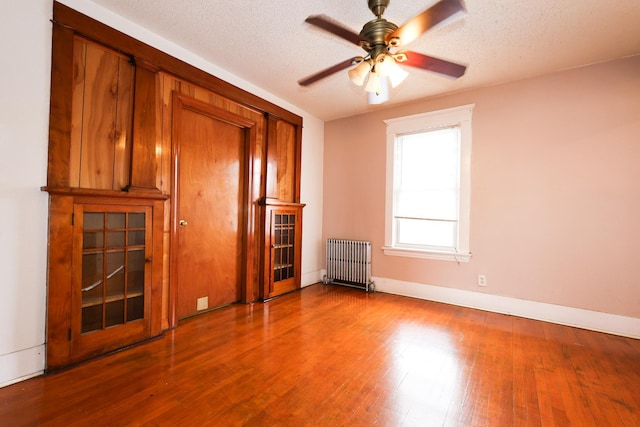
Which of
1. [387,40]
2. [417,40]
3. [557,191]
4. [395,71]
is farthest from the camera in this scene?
[557,191]

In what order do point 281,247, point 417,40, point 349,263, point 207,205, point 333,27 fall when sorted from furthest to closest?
point 349,263, point 281,247, point 207,205, point 417,40, point 333,27

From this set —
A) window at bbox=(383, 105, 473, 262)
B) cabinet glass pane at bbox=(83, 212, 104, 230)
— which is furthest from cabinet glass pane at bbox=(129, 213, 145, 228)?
window at bbox=(383, 105, 473, 262)

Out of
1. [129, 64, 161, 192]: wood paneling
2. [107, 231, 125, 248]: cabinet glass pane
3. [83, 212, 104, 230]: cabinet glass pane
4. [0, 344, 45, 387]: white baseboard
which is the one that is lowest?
[0, 344, 45, 387]: white baseboard

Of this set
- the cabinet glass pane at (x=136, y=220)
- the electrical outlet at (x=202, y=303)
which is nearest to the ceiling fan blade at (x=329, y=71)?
the cabinet glass pane at (x=136, y=220)

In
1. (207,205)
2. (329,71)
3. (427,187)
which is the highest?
(329,71)

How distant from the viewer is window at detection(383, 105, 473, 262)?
3592 mm

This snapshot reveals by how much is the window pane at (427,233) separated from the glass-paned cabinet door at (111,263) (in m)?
3.15

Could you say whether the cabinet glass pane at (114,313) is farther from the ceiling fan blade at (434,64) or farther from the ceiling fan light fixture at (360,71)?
the ceiling fan blade at (434,64)

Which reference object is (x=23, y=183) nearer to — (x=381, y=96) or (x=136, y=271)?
(x=136, y=271)

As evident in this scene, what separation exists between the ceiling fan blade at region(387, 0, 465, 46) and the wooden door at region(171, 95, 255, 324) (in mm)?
2142

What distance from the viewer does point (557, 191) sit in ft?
10.00

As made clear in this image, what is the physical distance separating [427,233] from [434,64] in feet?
7.92

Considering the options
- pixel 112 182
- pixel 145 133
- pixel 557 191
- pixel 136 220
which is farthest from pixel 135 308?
pixel 557 191

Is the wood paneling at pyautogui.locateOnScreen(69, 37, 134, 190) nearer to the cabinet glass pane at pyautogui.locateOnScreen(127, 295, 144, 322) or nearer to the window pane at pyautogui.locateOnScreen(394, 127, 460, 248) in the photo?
the cabinet glass pane at pyautogui.locateOnScreen(127, 295, 144, 322)
